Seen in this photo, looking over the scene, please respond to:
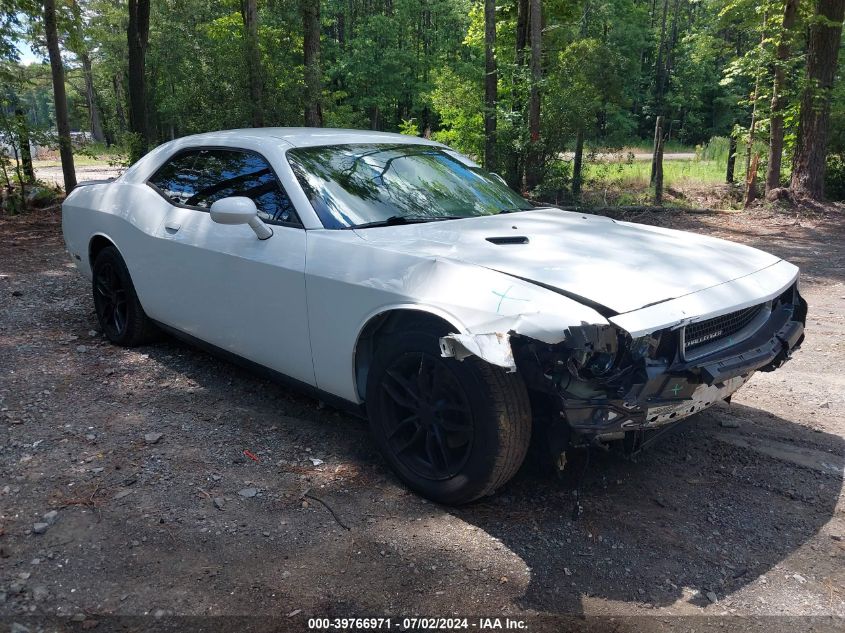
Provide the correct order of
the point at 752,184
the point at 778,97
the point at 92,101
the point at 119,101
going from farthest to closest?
the point at 92,101 < the point at 119,101 < the point at 752,184 < the point at 778,97

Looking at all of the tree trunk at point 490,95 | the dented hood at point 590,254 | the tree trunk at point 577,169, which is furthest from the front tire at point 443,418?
the tree trunk at point 490,95

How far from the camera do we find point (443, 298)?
2846 millimetres

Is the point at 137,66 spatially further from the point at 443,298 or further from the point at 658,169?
the point at 443,298

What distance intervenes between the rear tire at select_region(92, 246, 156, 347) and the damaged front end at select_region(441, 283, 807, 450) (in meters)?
3.15

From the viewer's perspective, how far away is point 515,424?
2758 millimetres

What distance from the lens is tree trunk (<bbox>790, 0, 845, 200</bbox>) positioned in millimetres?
12484

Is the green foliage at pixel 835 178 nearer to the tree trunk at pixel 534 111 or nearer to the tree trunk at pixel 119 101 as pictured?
the tree trunk at pixel 534 111

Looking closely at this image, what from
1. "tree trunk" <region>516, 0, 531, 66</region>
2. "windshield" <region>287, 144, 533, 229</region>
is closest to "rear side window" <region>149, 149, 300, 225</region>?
"windshield" <region>287, 144, 533, 229</region>

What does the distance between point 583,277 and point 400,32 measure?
133 feet

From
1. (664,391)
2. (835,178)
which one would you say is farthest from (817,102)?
(664,391)

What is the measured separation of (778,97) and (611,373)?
13215 mm

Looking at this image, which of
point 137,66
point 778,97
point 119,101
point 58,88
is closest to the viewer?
point 58,88

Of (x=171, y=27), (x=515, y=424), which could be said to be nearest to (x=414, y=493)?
(x=515, y=424)

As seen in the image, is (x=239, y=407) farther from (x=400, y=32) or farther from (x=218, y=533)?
(x=400, y=32)
